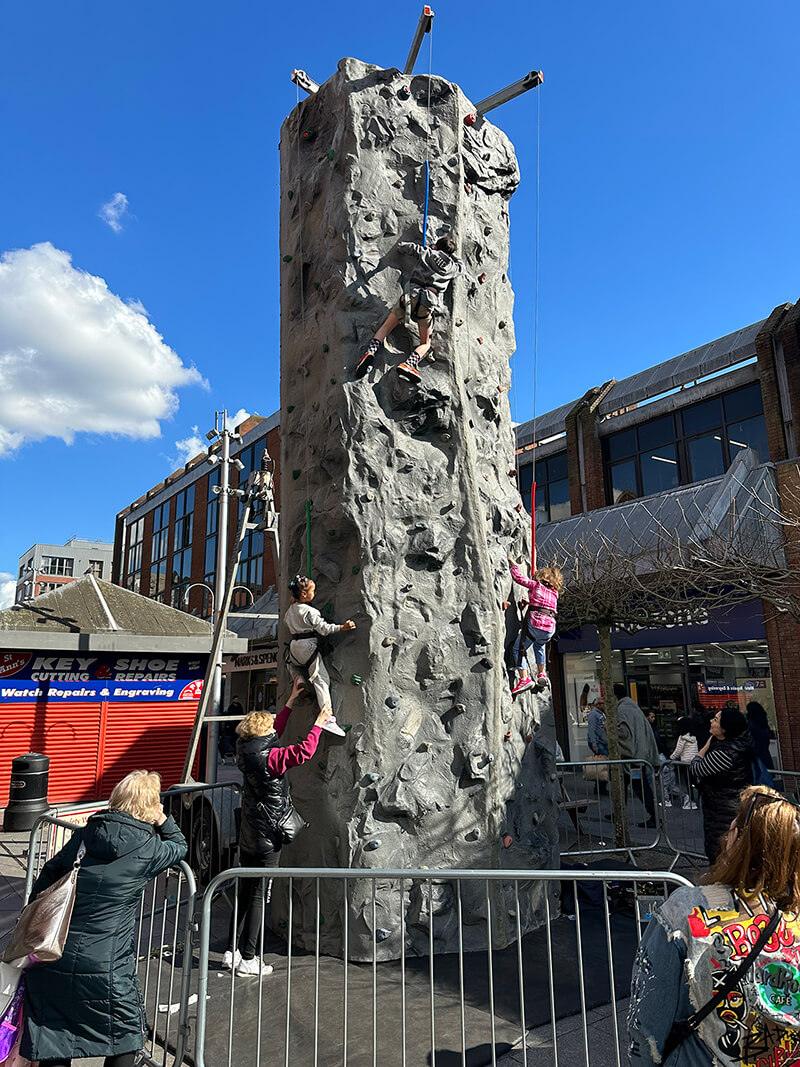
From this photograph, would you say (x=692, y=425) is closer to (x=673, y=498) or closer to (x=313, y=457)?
(x=673, y=498)

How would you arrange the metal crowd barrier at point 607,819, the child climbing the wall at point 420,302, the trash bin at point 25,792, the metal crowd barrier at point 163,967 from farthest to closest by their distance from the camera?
the trash bin at point 25,792 → the metal crowd barrier at point 607,819 → the child climbing the wall at point 420,302 → the metal crowd barrier at point 163,967

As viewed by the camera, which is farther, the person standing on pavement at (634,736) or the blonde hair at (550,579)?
the person standing on pavement at (634,736)

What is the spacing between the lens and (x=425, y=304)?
6.89 metres

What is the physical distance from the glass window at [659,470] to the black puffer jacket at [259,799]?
15859mm

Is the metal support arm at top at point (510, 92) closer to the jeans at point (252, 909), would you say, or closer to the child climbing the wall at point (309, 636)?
the child climbing the wall at point (309, 636)

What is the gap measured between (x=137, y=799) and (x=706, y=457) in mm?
17394

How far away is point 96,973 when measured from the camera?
3475 millimetres

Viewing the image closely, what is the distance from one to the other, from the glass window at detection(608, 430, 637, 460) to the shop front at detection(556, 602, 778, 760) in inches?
210

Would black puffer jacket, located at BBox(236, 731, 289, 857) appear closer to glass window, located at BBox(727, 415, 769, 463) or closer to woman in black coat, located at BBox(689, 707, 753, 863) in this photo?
woman in black coat, located at BBox(689, 707, 753, 863)

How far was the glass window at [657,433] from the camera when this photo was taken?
19266mm

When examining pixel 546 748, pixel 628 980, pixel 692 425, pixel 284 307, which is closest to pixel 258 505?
pixel 284 307

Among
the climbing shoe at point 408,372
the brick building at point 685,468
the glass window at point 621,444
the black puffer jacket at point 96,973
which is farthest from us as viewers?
the glass window at point 621,444

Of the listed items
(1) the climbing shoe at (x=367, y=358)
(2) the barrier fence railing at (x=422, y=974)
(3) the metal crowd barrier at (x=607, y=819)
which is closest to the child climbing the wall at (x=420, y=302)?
(1) the climbing shoe at (x=367, y=358)

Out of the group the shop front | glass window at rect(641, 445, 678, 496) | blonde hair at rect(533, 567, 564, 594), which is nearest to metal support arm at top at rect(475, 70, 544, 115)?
blonde hair at rect(533, 567, 564, 594)
